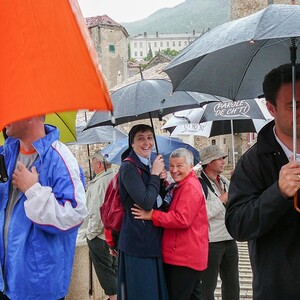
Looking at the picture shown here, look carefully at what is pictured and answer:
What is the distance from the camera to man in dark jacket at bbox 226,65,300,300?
1.82 m

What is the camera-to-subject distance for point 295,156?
76.6 inches

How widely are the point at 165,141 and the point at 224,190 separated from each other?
1406mm

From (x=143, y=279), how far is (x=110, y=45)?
45.2 meters

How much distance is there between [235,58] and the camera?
3193 mm

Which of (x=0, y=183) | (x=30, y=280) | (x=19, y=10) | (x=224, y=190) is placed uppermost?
(x=19, y=10)

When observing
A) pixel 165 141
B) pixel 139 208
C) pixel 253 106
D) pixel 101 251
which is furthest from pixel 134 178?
pixel 253 106

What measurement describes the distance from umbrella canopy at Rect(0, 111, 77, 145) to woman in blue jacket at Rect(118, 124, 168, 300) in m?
0.57

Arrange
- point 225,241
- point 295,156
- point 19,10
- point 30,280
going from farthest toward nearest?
1. point 225,241
2. point 30,280
3. point 295,156
4. point 19,10

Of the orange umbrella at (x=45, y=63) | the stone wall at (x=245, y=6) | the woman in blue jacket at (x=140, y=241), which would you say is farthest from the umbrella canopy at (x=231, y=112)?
the stone wall at (x=245, y=6)

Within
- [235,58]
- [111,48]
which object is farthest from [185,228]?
[111,48]

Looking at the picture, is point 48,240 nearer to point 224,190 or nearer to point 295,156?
point 295,156

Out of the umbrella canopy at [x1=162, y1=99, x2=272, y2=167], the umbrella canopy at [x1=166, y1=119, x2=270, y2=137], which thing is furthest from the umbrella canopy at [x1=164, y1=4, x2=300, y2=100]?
the umbrella canopy at [x1=166, y1=119, x2=270, y2=137]

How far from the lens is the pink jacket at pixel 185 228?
11.6ft

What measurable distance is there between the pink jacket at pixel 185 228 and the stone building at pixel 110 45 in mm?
41998
